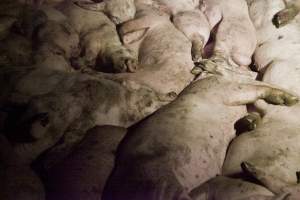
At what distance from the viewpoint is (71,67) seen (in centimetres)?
533

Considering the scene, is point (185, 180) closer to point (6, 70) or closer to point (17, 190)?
point (17, 190)

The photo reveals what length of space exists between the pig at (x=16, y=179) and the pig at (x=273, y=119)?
174 cm

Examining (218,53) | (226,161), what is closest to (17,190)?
(226,161)

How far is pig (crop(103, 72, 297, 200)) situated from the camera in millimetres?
3357

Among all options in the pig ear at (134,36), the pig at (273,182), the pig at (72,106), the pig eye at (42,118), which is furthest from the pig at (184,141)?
the pig ear at (134,36)

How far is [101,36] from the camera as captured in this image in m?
5.68

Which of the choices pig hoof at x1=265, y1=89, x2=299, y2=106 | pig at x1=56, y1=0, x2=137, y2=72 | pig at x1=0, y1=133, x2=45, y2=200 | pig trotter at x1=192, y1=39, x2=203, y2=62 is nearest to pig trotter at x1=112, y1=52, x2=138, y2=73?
pig at x1=56, y1=0, x2=137, y2=72

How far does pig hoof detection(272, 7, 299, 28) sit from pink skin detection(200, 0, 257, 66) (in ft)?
1.21

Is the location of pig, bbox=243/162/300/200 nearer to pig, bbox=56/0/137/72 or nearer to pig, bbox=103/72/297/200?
pig, bbox=103/72/297/200

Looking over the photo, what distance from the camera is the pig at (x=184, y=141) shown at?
3357 millimetres

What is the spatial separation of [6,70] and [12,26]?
1.10 meters

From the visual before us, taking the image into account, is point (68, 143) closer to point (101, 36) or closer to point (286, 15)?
point (101, 36)

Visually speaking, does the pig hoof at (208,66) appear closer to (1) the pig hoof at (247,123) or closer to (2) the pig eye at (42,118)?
(1) the pig hoof at (247,123)

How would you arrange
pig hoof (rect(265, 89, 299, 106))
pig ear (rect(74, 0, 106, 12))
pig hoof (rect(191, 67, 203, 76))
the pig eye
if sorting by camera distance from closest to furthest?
the pig eye → pig hoof (rect(265, 89, 299, 106)) → pig hoof (rect(191, 67, 203, 76)) → pig ear (rect(74, 0, 106, 12))
